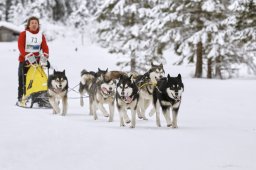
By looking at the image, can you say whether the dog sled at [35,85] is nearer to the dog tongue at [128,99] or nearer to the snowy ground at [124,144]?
the snowy ground at [124,144]

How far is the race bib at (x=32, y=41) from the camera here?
10.1 metres

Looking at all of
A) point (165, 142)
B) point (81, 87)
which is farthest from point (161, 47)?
point (165, 142)

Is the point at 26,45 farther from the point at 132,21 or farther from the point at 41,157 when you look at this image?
the point at 132,21

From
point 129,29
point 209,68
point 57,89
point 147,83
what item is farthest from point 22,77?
point 129,29

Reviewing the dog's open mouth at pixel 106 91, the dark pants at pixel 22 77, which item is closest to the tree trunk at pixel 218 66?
the dark pants at pixel 22 77

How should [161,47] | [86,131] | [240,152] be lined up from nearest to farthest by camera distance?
[240,152] → [86,131] → [161,47]

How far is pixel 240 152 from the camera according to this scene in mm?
5340

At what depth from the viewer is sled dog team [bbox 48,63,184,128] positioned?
23.6 ft

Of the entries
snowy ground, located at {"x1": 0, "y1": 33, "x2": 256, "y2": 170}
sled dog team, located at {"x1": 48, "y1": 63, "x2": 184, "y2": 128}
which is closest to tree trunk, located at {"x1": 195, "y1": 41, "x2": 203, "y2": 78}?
sled dog team, located at {"x1": 48, "y1": 63, "x2": 184, "y2": 128}

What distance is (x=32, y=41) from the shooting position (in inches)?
400

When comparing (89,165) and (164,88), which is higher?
(164,88)

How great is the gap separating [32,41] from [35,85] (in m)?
1.17

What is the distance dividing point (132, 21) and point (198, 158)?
19.7 metres

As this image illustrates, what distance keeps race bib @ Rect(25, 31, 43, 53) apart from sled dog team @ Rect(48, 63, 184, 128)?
1421 millimetres
